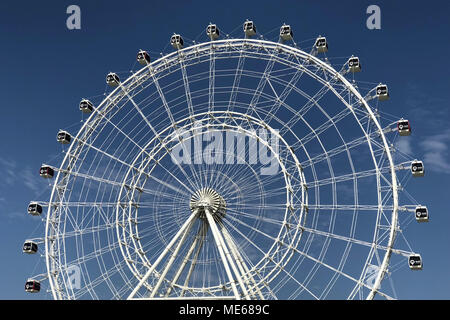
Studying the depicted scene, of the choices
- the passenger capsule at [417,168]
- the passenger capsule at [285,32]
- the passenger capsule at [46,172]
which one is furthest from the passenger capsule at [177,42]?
the passenger capsule at [417,168]

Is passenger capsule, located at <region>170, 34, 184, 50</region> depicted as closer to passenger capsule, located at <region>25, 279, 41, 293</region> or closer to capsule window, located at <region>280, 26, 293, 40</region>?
capsule window, located at <region>280, 26, 293, 40</region>

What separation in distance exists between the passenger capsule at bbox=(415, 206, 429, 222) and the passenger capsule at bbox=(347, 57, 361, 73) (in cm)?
985

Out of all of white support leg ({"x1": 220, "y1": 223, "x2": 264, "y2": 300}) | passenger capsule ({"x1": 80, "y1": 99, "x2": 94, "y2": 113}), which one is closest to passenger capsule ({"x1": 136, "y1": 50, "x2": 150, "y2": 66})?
passenger capsule ({"x1": 80, "y1": 99, "x2": 94, "y2": 113})

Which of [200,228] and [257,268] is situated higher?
[200,228]

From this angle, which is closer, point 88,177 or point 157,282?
point 157,282

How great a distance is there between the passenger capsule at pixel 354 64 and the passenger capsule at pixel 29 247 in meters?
24.6

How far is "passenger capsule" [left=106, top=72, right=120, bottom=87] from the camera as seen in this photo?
124 feet

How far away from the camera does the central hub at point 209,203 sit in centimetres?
3300

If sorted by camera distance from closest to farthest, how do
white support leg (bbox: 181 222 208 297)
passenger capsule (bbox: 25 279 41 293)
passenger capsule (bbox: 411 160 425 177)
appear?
passenger capsule (bbox: 411 160 425 177), white support leg (bbox: 181 222 208 297), passenger capsule (bbox: 25 279 41 293)

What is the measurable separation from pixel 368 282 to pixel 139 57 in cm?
2314

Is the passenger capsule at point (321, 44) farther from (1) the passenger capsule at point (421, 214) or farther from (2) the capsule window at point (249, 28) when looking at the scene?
(1) the passenger capsule at point (421, 214)
